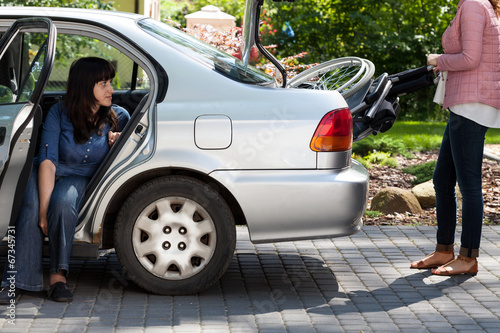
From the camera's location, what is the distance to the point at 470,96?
5523mm

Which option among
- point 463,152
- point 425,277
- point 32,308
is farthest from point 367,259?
point 32,308

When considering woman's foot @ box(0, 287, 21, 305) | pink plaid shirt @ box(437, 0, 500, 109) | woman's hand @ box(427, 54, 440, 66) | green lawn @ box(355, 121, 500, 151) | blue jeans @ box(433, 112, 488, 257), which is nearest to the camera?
woman's foot @ box(0, 287, 21, 305)

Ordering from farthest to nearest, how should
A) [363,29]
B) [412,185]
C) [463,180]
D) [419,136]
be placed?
[363,29] < [419,136] < [412,185] < [463,180]

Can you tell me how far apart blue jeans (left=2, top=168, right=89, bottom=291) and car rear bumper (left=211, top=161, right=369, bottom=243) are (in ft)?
2.84

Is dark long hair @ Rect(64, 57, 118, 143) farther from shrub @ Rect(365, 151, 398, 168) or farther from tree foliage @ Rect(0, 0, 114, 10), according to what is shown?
tree foliage @ Rect(0, 0, 114, 10)

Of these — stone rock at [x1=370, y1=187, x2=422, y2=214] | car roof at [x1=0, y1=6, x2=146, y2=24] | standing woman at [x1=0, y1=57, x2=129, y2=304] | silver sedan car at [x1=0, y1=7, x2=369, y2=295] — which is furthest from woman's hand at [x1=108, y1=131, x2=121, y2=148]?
stone rock at [x1=370, y1=187, x2=422, y2=214]

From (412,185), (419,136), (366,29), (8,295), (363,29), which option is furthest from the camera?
(363,29)

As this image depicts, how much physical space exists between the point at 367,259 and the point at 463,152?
115 cm

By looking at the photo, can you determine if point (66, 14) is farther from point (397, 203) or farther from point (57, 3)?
point (57, 3)

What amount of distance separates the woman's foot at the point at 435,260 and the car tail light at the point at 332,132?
53.2 inches

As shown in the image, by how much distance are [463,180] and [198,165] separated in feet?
6.16

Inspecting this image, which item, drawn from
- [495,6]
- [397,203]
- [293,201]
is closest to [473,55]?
[495,6]

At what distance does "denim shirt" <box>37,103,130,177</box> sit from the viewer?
16.8ft

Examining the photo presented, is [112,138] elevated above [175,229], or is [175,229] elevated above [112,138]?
[112,138]
